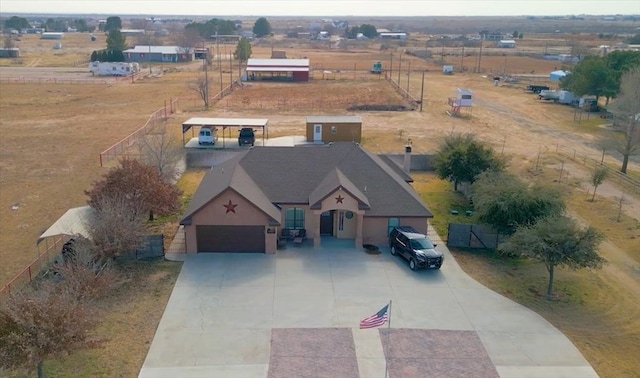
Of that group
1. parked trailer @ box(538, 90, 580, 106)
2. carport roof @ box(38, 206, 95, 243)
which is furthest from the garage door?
parked trailer @ box(538, 90, 580, 106)

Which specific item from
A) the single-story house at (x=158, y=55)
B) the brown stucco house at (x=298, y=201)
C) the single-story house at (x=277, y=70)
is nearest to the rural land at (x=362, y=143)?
the brown stucco house at (x=298, y=201)

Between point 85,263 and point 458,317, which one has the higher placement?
point 85,263

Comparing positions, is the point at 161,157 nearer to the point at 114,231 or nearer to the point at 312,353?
the point at 114,231

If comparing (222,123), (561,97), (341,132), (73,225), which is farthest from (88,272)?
(561,97)

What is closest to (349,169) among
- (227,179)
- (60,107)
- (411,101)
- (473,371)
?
(227,179)

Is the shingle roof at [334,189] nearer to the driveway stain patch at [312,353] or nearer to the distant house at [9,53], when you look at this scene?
the driveway stain patch at [312,353]

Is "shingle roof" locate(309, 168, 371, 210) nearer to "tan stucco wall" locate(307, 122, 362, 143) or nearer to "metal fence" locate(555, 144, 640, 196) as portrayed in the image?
"tan stucco wall" locate(307, 122, 362, 143)

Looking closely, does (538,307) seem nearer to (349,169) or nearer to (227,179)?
(349,169)
